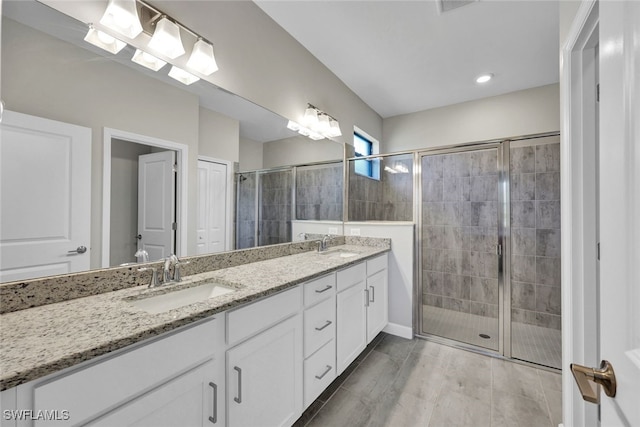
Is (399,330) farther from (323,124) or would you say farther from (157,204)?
(157,204)

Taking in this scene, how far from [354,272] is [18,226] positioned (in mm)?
1729

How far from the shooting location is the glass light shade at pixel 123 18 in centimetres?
120

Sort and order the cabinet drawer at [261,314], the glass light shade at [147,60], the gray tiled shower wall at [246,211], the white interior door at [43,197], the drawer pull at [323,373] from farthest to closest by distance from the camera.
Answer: the gray tiled shower wall at [246,211] < the drawer pull at [323,373] < the glass light shade at [147,60] < the cabinet drawer at [261,314] < the white interior door at [43,197]

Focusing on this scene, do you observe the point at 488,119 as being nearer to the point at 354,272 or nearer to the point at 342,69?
the point at 342,69

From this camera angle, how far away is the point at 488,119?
336 cm

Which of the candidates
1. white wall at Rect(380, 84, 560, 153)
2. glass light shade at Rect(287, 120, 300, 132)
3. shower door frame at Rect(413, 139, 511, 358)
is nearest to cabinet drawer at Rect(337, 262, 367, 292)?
shower door frame at Rect(413, 139, 511, 358)

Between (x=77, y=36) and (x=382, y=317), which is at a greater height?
(x=77, y=36)

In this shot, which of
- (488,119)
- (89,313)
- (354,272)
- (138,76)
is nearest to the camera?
(89,313)

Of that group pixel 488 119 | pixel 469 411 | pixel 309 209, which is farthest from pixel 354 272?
pixel 488 119

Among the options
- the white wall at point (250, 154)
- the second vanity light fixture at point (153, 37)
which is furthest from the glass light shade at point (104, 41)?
the white wall at point (250, 154)

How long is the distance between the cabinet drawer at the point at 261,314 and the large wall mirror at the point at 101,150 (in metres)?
0.61

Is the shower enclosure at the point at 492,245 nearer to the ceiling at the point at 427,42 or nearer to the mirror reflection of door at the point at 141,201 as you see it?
the ceiling at the point at 427,42

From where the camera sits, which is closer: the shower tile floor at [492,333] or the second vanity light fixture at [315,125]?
the shower tile floor at [492,333]

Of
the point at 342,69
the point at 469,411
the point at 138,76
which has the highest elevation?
the point at 342,69
